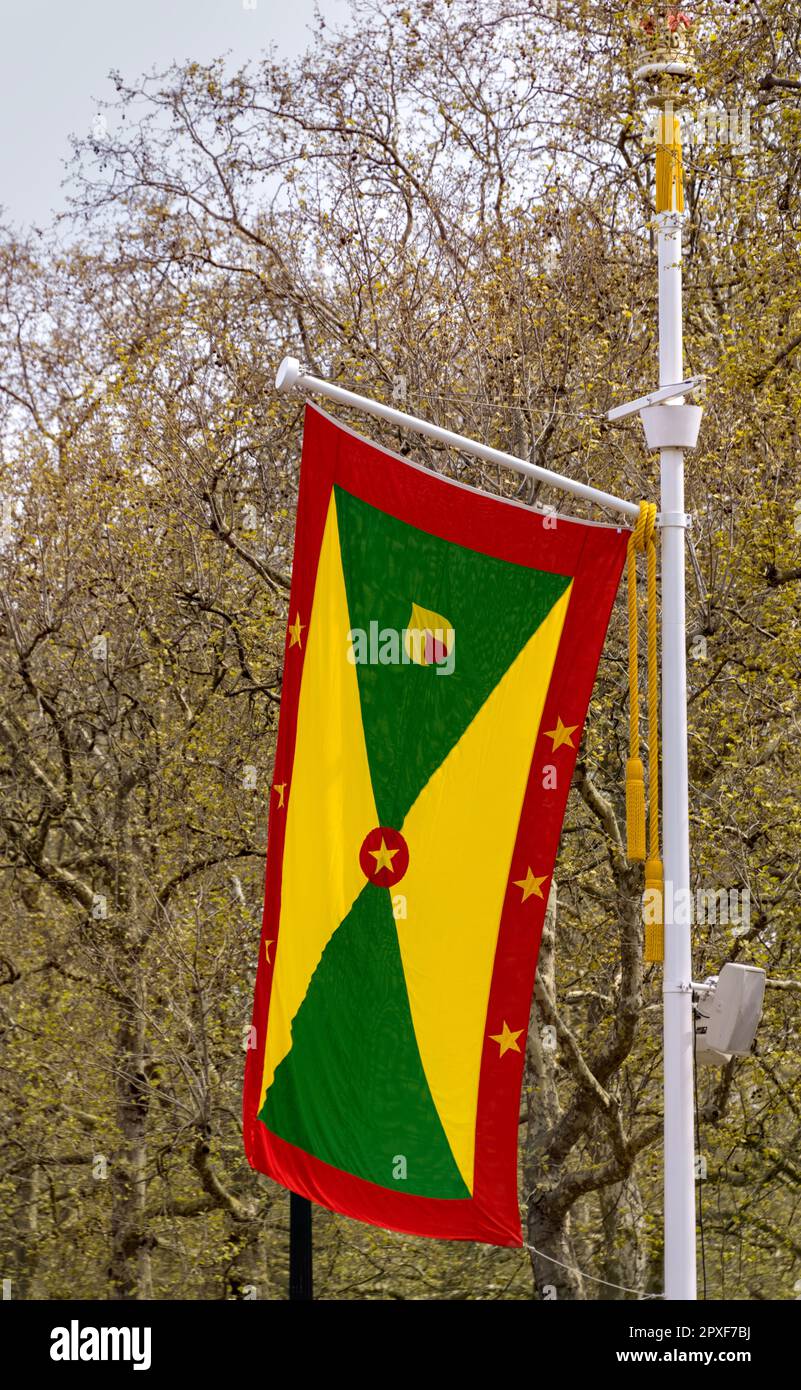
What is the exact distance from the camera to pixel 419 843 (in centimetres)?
558

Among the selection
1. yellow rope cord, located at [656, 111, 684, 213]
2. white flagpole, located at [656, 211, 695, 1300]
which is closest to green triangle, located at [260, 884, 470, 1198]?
white flagpole, located at [656, 211, 695, 1300]

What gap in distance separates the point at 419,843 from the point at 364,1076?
850 mm

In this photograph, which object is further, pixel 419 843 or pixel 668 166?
pixel 668 166

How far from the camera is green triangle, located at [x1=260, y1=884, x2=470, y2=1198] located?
5426 millimetres

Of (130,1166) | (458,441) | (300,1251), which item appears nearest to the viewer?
(458,441)

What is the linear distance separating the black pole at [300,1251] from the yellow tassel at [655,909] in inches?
115

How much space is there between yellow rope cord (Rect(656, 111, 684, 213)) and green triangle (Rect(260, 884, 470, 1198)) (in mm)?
2921

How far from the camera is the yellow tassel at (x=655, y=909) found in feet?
18.4

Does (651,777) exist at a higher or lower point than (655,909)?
higher

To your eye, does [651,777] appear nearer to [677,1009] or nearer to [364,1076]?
[677,1009]

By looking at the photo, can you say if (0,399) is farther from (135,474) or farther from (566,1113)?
(566,1113)

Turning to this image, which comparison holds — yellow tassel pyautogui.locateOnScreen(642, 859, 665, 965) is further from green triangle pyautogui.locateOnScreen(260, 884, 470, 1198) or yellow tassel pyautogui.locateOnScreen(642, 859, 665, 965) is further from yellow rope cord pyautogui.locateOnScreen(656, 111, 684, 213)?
yellow rope cord pyautogui.locateOnScreen(656, 111, 684, 213)

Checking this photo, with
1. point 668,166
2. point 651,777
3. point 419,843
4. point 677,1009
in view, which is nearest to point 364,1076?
point 419,843
